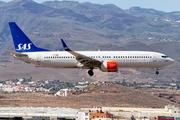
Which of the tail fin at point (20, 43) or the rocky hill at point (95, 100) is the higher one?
the tail fin at point (20, 43)

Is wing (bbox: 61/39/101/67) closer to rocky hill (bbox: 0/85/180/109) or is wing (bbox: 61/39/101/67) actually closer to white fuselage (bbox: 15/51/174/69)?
white fuselage (bbox: 15/51/174/69)

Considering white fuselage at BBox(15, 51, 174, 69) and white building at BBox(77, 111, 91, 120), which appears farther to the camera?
white building at BBox(77, 111, 91, 120)

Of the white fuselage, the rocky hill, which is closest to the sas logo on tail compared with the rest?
the white fuselage

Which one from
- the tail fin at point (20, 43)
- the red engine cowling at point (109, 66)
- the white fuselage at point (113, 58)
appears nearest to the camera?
the red engine cowling at point (109, 66)

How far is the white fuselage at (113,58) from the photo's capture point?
7425 cm

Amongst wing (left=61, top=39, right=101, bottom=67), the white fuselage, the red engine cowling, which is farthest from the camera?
the white fuselage

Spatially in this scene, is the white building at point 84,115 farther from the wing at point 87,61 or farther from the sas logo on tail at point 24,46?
the sas logo on tail at point 24,46

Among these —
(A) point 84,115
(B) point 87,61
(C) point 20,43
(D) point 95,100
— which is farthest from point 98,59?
(D) point 95,100

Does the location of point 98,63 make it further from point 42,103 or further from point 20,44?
point 42,103

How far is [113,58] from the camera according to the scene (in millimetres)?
74375

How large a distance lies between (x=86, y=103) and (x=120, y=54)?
9202 centimetres

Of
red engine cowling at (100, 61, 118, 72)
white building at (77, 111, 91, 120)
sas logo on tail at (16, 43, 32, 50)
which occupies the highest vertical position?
sas logo on tail at (16, 43, 32, 50)

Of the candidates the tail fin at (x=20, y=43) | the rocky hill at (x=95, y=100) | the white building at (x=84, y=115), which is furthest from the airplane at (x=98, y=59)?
the rocky hill at (x=95, y=100)

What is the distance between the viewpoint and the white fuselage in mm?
74250
